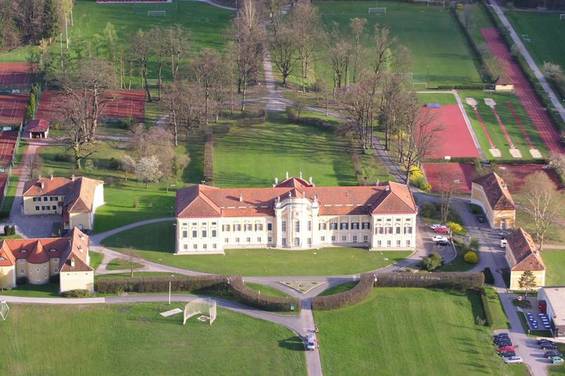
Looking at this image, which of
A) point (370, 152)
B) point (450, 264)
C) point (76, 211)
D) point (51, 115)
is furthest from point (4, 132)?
point (450, 264)

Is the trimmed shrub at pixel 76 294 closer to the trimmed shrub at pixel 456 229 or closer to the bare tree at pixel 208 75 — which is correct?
the trimmed shrub at pixel 456 229

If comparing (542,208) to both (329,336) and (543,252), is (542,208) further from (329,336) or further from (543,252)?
(329,336)

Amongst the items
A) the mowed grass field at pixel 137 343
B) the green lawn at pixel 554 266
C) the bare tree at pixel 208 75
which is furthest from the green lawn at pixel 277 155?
the mowed grass field at pixel 137 343

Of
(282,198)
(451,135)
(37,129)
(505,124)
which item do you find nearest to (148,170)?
(282,198)

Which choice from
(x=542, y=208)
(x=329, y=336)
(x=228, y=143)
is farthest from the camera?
(x=228, y=143)

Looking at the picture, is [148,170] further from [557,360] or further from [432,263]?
[557,360]

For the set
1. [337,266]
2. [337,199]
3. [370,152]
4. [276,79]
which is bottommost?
[337,266]

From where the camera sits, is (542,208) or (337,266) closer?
(337,266)
